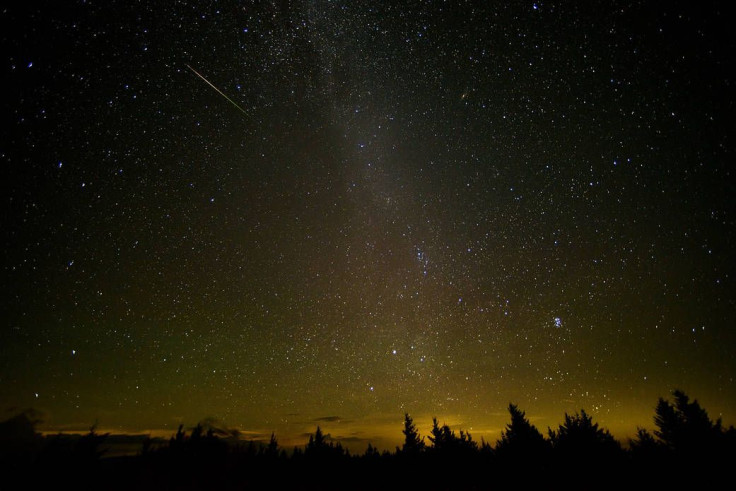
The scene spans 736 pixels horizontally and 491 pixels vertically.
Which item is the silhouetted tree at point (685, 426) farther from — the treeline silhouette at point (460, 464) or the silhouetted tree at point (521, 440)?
the silhouetted tree at point (521, 440)

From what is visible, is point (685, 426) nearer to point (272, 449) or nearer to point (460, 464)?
point (460, 464)

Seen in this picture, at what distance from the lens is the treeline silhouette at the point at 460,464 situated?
2066 centimetres

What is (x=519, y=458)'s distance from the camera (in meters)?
25.8

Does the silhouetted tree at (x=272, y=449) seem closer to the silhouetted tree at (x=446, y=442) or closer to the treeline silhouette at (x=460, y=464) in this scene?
the treeline silhouette at (x=460, y=464)

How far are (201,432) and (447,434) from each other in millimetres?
47542

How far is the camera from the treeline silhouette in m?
20.7

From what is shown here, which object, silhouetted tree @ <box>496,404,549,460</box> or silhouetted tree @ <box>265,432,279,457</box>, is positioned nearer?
silhouetted tree @ <box>496,404,549,460</box>

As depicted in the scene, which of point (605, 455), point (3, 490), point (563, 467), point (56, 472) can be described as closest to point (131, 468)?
point (56, 472)

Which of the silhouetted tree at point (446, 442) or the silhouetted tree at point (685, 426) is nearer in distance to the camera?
the silhouetted tree at point (685, 426)

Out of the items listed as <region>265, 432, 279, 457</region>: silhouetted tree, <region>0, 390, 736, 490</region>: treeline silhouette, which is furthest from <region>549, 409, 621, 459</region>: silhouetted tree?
<region>265, 432, 279, 457</region>: silhouetted tree

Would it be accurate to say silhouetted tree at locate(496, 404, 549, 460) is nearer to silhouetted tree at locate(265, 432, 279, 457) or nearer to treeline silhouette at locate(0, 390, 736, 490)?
treeline silhouette at locate(0, 390, 736, 490)

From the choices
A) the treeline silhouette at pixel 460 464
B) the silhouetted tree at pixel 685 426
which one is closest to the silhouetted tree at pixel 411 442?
the treeline silhouette at pixel 460 464

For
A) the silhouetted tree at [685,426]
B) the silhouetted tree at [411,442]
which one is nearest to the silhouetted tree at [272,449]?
the silhouetted tree at [411,442]

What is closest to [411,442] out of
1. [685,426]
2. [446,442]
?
[446,442]
